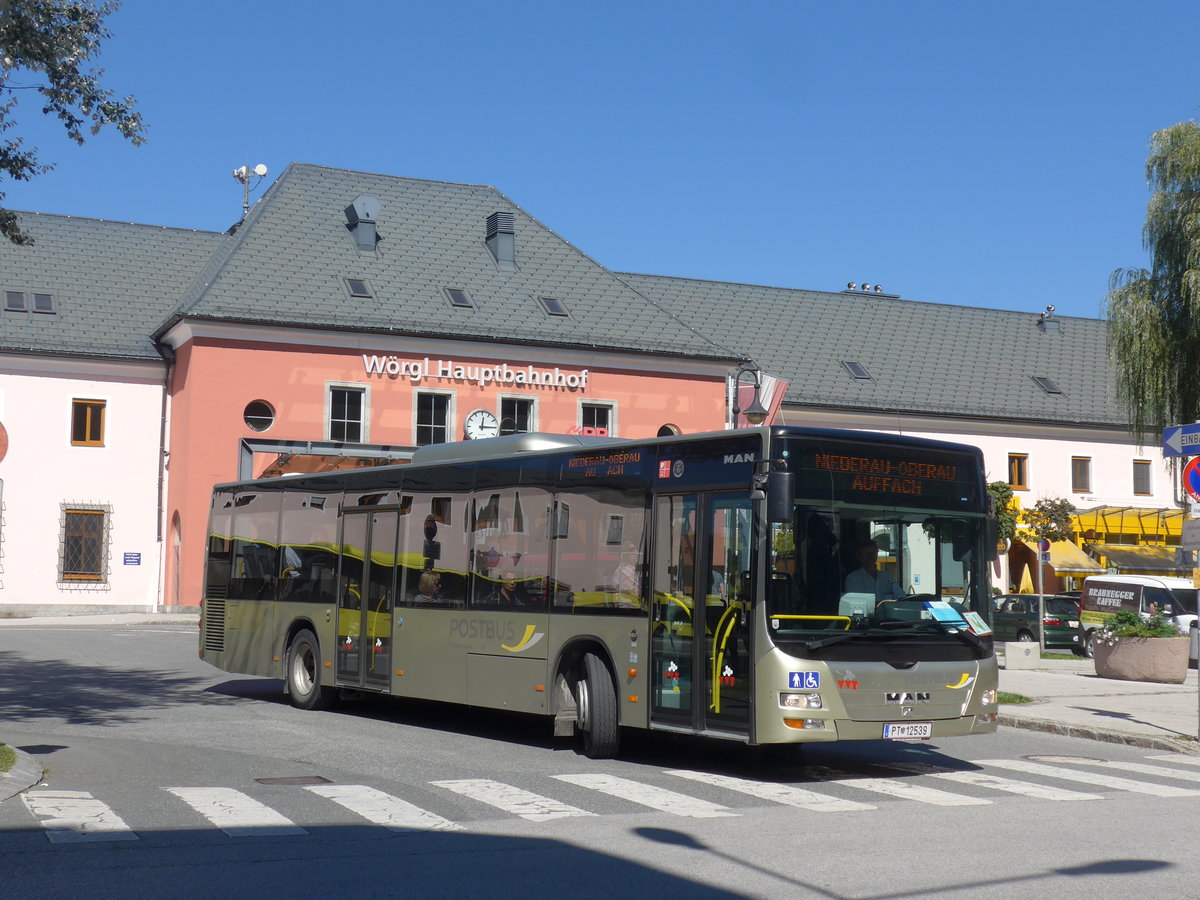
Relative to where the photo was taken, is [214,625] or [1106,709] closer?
[1106,709]

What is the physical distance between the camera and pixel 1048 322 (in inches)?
2403

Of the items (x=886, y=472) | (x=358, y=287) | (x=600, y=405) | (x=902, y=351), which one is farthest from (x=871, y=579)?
(x=902, y=351)

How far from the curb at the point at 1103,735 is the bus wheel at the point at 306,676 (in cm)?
798

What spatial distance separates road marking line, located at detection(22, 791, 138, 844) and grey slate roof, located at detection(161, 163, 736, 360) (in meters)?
31.7

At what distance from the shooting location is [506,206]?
5022 centimetres

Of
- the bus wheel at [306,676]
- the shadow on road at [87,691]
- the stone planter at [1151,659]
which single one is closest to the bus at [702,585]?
the bus wheel at [306,676]

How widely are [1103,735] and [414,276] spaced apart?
106ft

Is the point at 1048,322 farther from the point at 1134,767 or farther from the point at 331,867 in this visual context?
the point at 331,867

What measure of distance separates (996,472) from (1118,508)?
511 cm

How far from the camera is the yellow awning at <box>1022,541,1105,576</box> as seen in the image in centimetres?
5097

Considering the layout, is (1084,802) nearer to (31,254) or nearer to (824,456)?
(824,456)

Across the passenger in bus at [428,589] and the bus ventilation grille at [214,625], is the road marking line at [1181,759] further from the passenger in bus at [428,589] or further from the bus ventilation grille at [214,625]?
the bus ventilation grille at [214,625]

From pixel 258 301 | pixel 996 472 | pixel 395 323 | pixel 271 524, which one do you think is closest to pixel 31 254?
pixel 258 301

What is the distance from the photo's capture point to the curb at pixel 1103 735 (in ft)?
49.5
